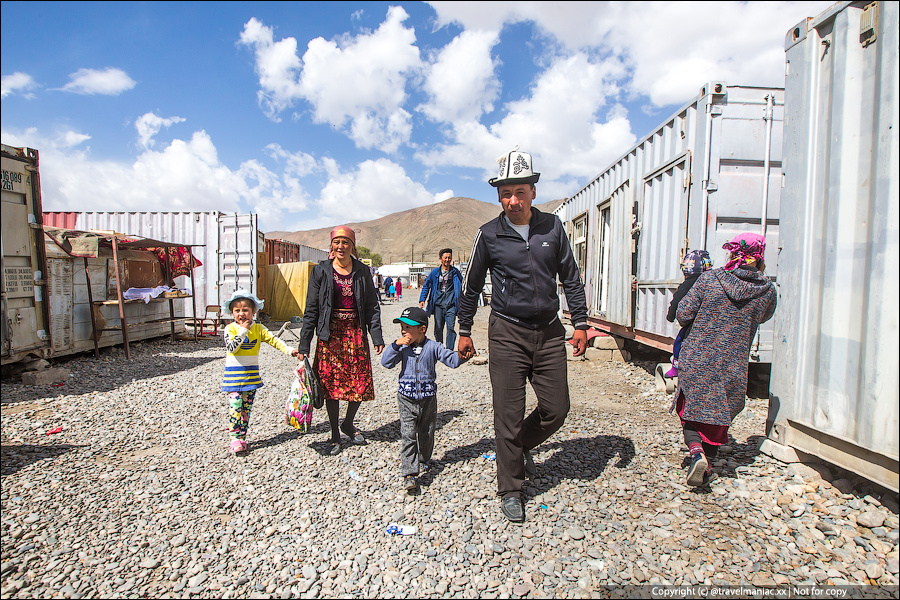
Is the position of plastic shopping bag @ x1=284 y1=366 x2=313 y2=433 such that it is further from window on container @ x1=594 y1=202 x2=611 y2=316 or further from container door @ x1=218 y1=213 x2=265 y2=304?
container door @ x1=218 y1=213 x2=265 y2=304

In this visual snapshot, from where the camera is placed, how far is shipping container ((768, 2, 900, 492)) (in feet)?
8.40

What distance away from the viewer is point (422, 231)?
15350cm

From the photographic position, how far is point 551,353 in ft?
9.89

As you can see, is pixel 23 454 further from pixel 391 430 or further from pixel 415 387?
pixel 415 387

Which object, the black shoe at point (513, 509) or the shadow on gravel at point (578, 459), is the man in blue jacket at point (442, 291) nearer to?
the shadow on gravel at point (578, 459)

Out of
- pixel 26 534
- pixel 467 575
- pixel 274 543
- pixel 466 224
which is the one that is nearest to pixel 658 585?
pixel 467 575

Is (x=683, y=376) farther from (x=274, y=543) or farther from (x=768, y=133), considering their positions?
(x=768, y=133)

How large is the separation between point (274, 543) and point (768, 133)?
5.84 meters

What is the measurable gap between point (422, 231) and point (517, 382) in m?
153

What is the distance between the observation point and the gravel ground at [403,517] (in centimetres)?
235

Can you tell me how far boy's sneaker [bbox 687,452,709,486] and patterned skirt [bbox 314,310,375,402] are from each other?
2467mm

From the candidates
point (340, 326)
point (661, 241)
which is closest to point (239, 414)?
point (340, 326)

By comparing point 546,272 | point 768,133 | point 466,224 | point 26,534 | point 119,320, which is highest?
point 466,224

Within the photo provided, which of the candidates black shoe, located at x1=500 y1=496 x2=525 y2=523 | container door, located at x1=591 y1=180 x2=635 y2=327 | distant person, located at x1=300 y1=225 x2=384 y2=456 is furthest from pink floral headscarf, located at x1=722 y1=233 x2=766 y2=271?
container door, located at x1=591 y1=180 x2=635 y2=327
